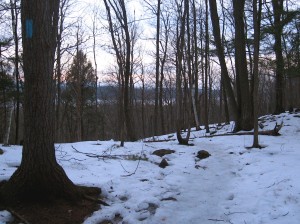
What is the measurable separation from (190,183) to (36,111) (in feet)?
11.9

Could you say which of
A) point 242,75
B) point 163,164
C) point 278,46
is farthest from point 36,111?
point 278,46

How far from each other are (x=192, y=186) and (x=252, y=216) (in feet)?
6.41

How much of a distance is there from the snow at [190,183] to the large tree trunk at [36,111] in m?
0.50

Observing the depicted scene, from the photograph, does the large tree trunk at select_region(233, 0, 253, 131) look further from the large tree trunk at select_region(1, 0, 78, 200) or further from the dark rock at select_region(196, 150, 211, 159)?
the large tree trunk at select_region(1, 0, 78, 200)

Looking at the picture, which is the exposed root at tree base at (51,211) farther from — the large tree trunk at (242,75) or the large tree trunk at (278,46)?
the large tree trunk at (278,46)

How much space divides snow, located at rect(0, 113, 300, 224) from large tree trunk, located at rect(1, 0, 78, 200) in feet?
1.63

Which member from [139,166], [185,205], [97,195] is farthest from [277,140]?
[97,195]

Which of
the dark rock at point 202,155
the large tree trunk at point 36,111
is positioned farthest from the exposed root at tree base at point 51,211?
the dark rock at point 202,155

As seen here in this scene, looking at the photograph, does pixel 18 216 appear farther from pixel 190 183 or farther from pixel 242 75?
pixel 242 75

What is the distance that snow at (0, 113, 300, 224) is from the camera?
492 cm

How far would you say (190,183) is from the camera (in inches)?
270

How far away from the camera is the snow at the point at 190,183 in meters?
4.92

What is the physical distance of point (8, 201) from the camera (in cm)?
474

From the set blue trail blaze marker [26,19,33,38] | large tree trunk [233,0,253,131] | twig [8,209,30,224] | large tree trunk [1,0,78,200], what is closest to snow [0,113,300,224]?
twig [8,209,30,224]
